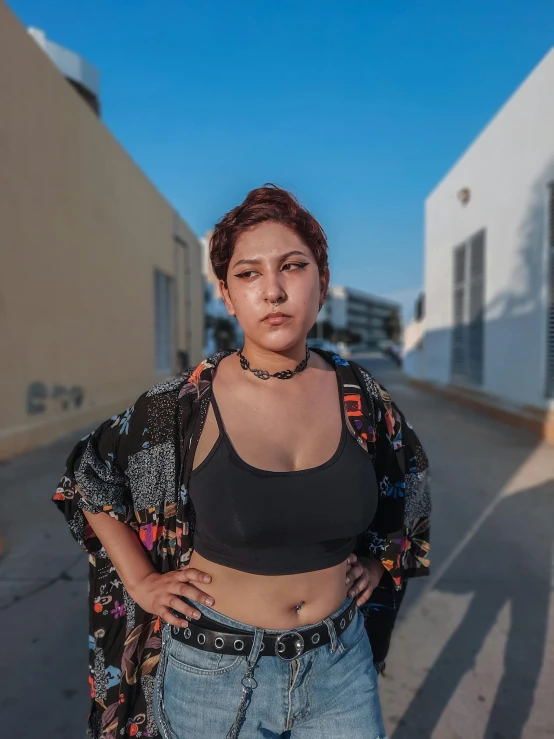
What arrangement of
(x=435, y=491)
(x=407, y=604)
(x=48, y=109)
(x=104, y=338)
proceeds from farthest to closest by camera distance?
(x=104, y=338)
(x=48, y=109)
(x=435, y=491)
(x=407, y=604)

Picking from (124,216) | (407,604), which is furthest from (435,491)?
(124,216)

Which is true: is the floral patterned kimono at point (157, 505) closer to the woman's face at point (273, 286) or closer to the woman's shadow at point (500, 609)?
the woman's face at point (273, 286)

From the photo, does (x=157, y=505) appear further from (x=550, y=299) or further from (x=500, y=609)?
(x=550, y=299)

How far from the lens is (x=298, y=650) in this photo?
117cm

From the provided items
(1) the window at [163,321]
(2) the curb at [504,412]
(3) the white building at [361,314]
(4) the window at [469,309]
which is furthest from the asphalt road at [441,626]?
(3) the white building at [361,314]

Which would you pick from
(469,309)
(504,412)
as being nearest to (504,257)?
(469,309)

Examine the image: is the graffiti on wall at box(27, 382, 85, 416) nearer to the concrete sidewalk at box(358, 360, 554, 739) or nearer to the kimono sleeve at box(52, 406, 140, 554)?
the concrete sidewalk at box(358, 360, 554, 739)

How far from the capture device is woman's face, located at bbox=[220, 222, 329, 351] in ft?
4.18

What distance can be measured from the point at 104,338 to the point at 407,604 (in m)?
7.35

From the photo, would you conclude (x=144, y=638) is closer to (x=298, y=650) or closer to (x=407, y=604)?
(x=298, y=650)

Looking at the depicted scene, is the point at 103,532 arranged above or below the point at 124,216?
below

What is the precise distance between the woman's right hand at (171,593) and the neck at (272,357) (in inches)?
21.3

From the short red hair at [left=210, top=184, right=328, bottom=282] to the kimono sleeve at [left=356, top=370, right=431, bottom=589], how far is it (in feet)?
1.41

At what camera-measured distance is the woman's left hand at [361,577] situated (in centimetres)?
136
